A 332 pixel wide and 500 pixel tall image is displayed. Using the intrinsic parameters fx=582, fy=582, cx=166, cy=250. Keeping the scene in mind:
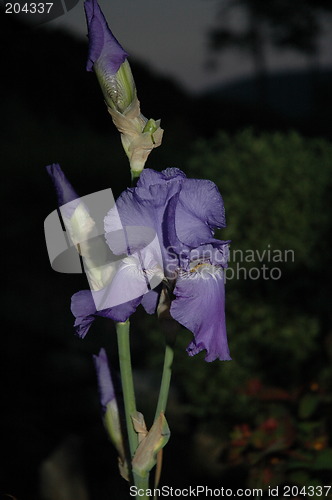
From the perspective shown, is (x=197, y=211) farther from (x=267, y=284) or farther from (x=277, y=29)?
(x=277, y=29)

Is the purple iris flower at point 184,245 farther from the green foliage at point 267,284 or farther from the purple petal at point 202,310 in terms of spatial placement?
the green foliage at point 267,284

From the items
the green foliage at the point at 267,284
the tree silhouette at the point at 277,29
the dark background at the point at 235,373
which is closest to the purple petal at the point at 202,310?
the dark background at the point at 235,373

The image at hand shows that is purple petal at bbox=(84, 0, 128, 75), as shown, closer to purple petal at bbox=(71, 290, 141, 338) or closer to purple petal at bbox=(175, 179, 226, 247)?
purple petal at bbox=(175, 179, 226, 247)

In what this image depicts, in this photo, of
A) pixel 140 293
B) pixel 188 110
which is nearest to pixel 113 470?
pixel 140 293

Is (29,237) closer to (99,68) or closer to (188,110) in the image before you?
(188,110)

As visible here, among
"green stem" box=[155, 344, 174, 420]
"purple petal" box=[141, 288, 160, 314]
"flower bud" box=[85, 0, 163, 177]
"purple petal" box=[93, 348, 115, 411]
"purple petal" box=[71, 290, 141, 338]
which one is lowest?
"purple petal" box=[93, 348, 115, 411]

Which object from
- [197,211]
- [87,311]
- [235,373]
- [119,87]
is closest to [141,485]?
[87,311]

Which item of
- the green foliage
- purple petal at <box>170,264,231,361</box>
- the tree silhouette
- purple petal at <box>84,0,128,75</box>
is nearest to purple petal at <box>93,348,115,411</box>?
purple petal at <box>170,264,231,361</box>

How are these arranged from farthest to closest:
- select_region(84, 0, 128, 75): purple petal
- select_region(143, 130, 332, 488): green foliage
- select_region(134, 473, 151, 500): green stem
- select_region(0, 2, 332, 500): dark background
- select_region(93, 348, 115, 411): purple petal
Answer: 1. select_region(143, 130, 332, 488): green foliage
2. select_region(0, 2, 332, 500): dark background
3. select_region(93, 348, 115, 411): purple petal
4. select_region(134, 473, 151, 500): green stem
5. select_region(84, 0, 128, 75): purple petal
